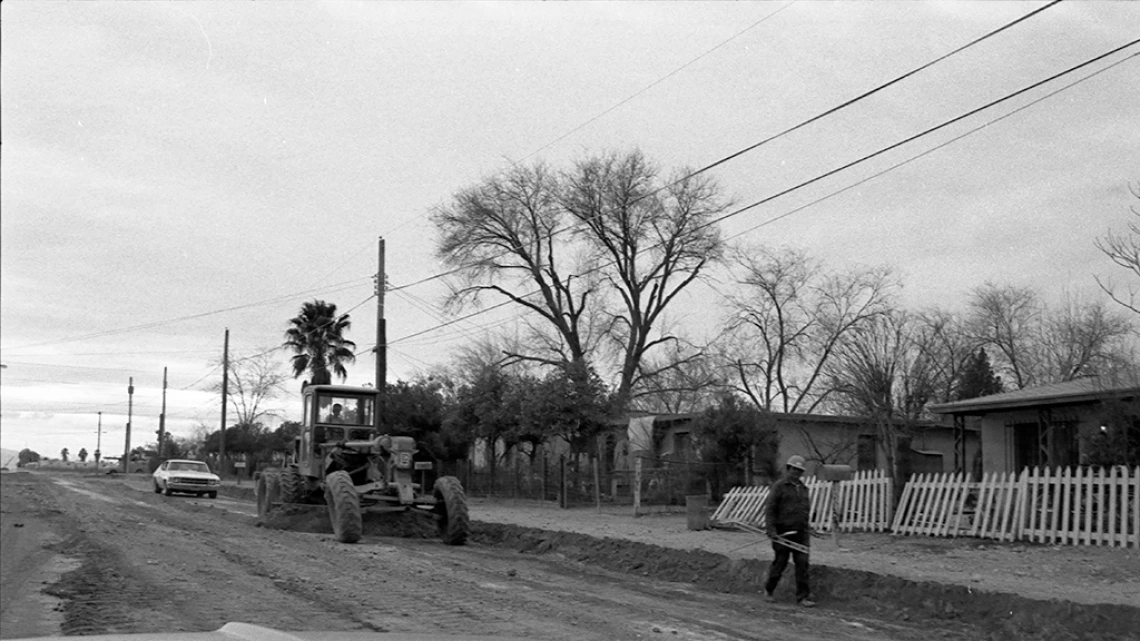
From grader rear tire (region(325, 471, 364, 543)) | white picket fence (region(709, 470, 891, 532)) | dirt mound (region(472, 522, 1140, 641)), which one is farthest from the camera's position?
white picket fence (region(709, 470, 891, 532))

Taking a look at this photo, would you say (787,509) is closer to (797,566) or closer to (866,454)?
(797,566)

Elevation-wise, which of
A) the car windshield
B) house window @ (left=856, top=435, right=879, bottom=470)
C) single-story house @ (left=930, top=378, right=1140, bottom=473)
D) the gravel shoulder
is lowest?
the gravel shoulder

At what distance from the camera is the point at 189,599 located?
11.7 m

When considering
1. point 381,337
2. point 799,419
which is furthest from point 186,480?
point 799,419

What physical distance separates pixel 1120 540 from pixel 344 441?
13.7 m

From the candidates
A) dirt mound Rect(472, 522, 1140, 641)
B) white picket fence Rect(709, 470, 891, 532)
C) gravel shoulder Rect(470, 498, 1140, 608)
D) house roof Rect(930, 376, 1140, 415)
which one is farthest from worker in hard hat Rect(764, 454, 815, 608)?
house roof Rect(930, 376, 1140, 415)

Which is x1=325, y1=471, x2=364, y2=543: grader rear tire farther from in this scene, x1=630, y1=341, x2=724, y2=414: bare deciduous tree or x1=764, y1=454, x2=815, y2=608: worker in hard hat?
x1=630, y1=341, x2=724, y2=414: bare deciduous tree

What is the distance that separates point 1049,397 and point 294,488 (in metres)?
15.7

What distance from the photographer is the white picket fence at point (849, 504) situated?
19.6 meters

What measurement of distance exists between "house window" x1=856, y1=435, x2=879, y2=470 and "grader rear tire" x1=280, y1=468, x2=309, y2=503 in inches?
776

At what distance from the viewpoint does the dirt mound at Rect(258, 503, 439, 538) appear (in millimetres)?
21906

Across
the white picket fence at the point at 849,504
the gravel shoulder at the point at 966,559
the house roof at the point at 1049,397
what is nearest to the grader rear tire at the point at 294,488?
the gravel shoulder at the point at 966,559

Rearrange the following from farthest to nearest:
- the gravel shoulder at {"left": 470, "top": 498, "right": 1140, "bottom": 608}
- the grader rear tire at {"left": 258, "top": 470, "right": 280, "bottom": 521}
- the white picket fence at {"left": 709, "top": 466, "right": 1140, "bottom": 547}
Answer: the grader rear tire at {"left": 258, "top": 470, "right": 280, "bottom": 521} → the white picket fence at {"left": 709, "top": 466, "right": 1140, "bottom": 547} → the gravel shoulder at {"left": 470, "top": 498, "right": 1140, "bottom": 608}

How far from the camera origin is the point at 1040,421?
2531cm
